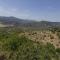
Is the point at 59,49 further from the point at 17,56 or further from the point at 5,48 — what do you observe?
the point at 5,48

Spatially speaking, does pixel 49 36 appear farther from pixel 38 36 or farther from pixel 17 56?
pixel 17 56

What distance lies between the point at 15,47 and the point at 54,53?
323 cm

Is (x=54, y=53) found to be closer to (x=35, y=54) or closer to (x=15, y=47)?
(x=35, y=54)

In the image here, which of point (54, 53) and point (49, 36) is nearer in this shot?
point (54, 53)

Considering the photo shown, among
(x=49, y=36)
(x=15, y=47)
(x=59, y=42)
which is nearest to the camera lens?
(x=15, y=47)

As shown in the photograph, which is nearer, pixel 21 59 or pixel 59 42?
pixel 21 59

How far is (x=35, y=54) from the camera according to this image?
45.4 ft

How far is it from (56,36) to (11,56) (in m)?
5.94

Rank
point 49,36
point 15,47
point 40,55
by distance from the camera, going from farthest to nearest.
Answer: point 49,36, point 15,47, point 40,55

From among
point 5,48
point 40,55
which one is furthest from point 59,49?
point 5,48

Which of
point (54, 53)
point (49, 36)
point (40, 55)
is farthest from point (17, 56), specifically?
point (49, 36)

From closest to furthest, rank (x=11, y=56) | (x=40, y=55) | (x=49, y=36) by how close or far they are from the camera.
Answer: (x=40, y=55), (x=11, y=56), (x=49, y=36)

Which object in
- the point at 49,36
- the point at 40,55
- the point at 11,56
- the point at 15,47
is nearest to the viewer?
the point at 40,55

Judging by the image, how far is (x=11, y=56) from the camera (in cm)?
1473
